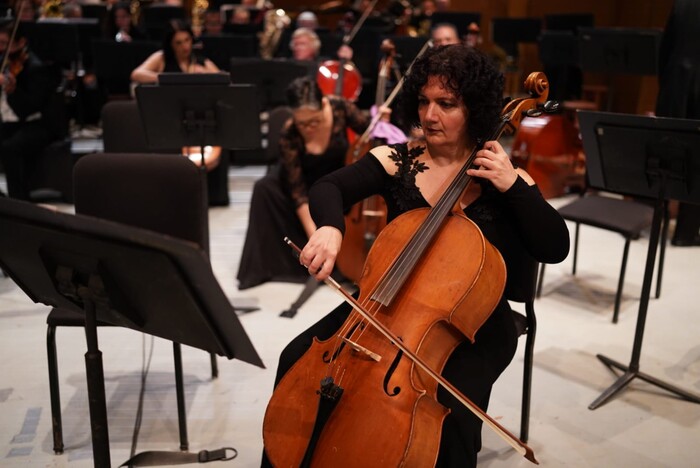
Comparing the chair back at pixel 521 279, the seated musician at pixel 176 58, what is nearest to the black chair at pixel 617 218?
the chair back at pixel 521 279

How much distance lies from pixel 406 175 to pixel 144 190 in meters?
0.89

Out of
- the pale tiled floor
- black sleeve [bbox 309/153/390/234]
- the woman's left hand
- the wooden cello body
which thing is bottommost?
the pale tiled floor

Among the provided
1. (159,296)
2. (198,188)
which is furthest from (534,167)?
(159,296)

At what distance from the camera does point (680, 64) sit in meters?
3.79

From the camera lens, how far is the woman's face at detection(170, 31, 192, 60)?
4.45 metres

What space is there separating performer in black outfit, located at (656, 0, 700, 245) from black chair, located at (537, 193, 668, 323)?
81cm

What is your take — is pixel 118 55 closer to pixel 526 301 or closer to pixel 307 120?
pixel 307 120

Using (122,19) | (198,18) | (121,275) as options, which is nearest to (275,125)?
(121,275)

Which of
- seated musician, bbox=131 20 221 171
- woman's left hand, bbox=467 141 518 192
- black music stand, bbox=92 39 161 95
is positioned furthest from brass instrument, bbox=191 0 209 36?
woman's left hand, bbox=467 141 518 192

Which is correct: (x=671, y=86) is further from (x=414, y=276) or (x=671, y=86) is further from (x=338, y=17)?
(x=338, y=17)

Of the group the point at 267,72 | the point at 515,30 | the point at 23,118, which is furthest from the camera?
the point at 515,30

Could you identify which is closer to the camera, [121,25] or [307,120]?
[307,120]

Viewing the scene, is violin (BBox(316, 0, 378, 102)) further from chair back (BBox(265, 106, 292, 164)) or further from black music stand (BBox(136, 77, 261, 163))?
black music stand (BBox(136, 77, 261, 163))

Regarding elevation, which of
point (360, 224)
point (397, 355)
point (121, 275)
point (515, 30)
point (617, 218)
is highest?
point (515, 30)
